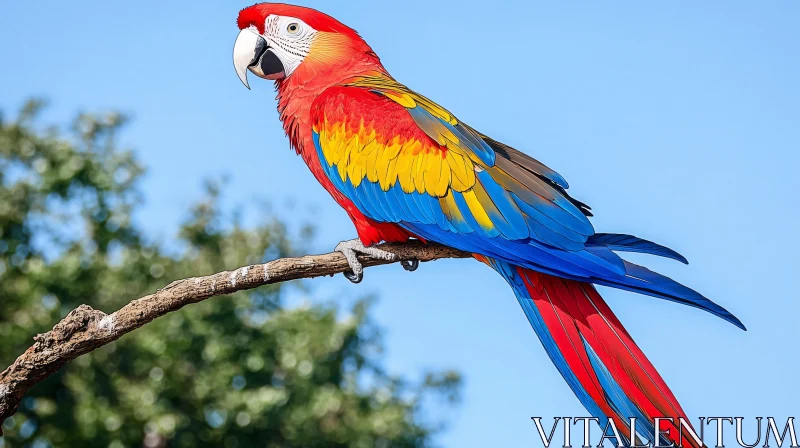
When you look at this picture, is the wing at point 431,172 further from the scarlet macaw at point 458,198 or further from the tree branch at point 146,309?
the tree branch at point 146,309

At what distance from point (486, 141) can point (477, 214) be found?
38 centimetres

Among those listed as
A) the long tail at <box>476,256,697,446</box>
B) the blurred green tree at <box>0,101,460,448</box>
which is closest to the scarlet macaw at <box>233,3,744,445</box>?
the long tail at <box>476,256,697,446</box>

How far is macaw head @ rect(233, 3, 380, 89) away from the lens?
9.83 feet

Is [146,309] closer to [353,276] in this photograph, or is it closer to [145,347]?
[353,276]

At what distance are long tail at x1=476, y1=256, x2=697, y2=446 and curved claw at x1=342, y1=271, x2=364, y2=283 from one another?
1.78 ft

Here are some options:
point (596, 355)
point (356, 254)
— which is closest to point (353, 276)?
point (356, 254)

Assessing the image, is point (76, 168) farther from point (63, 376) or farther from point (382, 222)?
point (382, 222)

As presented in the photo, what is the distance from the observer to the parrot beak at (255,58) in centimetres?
309

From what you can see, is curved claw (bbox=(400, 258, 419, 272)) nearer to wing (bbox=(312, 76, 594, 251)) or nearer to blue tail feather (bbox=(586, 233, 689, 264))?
wing (bbox=(312, 76, 594, 251))

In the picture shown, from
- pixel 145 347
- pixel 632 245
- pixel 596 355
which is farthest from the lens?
pixel 145 347

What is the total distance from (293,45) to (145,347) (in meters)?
6.60

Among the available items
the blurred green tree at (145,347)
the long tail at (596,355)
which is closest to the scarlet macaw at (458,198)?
the long tail at (596,355)

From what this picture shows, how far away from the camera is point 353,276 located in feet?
9.09

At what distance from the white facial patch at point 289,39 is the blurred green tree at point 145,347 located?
6.26m
